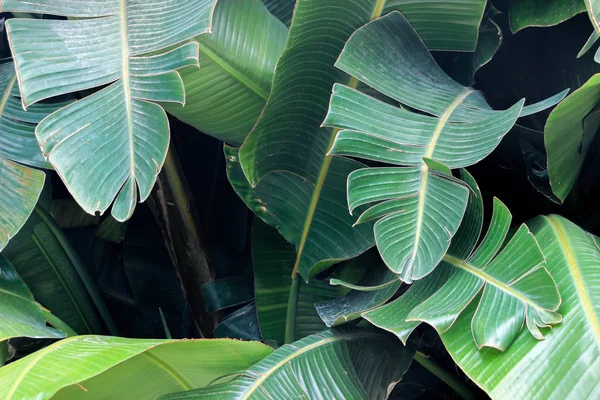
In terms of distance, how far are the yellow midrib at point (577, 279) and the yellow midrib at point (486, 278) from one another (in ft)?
0.15

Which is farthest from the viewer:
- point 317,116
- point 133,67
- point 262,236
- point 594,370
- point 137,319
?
point 137,319

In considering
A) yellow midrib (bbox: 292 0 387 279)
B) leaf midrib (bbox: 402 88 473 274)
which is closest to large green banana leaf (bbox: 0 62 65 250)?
yellow midrib (bbox: 292 0 387 279)

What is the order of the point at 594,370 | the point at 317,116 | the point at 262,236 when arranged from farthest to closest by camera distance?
1. the point at 262,236
2. the point at 317,116
3. the point at 594,370

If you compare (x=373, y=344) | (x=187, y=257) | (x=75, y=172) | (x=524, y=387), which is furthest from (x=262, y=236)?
(x=524, y=387)

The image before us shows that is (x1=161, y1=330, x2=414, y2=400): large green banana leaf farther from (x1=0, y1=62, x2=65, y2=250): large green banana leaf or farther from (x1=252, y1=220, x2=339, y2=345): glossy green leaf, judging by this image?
(x1=0, y1=62, x2=65, y2=250): large green banana leaf

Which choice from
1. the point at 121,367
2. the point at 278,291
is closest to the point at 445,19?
the point at 278,291

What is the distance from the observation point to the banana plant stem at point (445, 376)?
0.75m

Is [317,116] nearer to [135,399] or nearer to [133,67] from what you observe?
[133,67]

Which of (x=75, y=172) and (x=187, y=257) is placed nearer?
(x=75, y=172)

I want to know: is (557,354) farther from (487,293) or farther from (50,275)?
(50,275)

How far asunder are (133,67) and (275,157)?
0.76 ft

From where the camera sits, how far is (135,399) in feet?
1.94

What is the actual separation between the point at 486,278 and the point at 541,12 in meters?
0.39

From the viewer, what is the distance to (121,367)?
0.55 m
